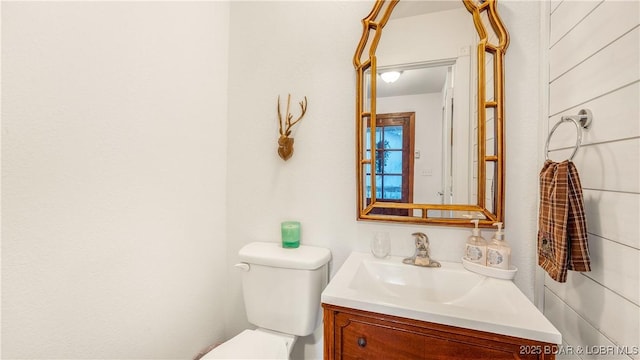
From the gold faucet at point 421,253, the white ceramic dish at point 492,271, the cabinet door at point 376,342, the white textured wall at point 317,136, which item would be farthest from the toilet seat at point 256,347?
the white ceramic dish at point 492,271

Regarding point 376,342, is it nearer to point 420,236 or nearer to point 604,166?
point 420,236

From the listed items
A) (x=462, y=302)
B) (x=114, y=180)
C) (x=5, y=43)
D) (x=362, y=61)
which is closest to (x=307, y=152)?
(x=362, y=61)

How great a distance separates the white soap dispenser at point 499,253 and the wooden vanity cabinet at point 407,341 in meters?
0.34

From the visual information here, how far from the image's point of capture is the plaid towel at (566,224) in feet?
2.35

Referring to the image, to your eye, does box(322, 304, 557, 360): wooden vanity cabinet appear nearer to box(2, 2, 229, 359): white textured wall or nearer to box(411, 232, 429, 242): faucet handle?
box(411, 232, 429, 242): faucet handle

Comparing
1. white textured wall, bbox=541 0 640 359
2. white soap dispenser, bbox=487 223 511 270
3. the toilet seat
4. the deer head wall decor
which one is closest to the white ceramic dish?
white soap dispenser, bbox=487 223 511 270

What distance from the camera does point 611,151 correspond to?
0.68 metres

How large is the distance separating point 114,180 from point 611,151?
144 cm

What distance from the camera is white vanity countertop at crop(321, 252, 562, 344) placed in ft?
2.23

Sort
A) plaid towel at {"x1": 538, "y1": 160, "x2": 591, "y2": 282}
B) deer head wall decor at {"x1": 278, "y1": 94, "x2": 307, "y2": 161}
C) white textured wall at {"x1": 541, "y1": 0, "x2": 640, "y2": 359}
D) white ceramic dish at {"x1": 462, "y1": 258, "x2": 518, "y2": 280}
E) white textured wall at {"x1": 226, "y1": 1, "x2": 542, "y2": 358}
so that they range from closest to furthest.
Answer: white textured wall at {"x1": 541, "y1": 0, "x2": 640, "y2": 359} < plaid towel at {"x1": 538, "y1": 160, "x2": 591, "y2": 282} < white ceramic dish at {"x1": 462, "y1": 258, "x2": 518, "y2": 280} < white textured wall at {"x1": 226, "y1": 1, "x2": 542, "y2": 358} < deer head wall decor at {"x1": 278, "y1": 94, "x2": 307, "y2": 161}

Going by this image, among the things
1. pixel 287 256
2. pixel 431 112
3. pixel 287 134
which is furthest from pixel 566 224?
pixel 287 134

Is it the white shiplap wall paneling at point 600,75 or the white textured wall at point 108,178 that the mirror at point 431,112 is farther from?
the white textured wall at point 108,178

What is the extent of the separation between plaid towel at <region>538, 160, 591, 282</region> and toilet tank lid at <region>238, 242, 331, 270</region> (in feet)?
2.54

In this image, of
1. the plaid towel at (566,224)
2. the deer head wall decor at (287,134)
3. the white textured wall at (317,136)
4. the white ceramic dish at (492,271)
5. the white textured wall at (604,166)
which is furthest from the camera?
the deer head wall decor at (287,134)
